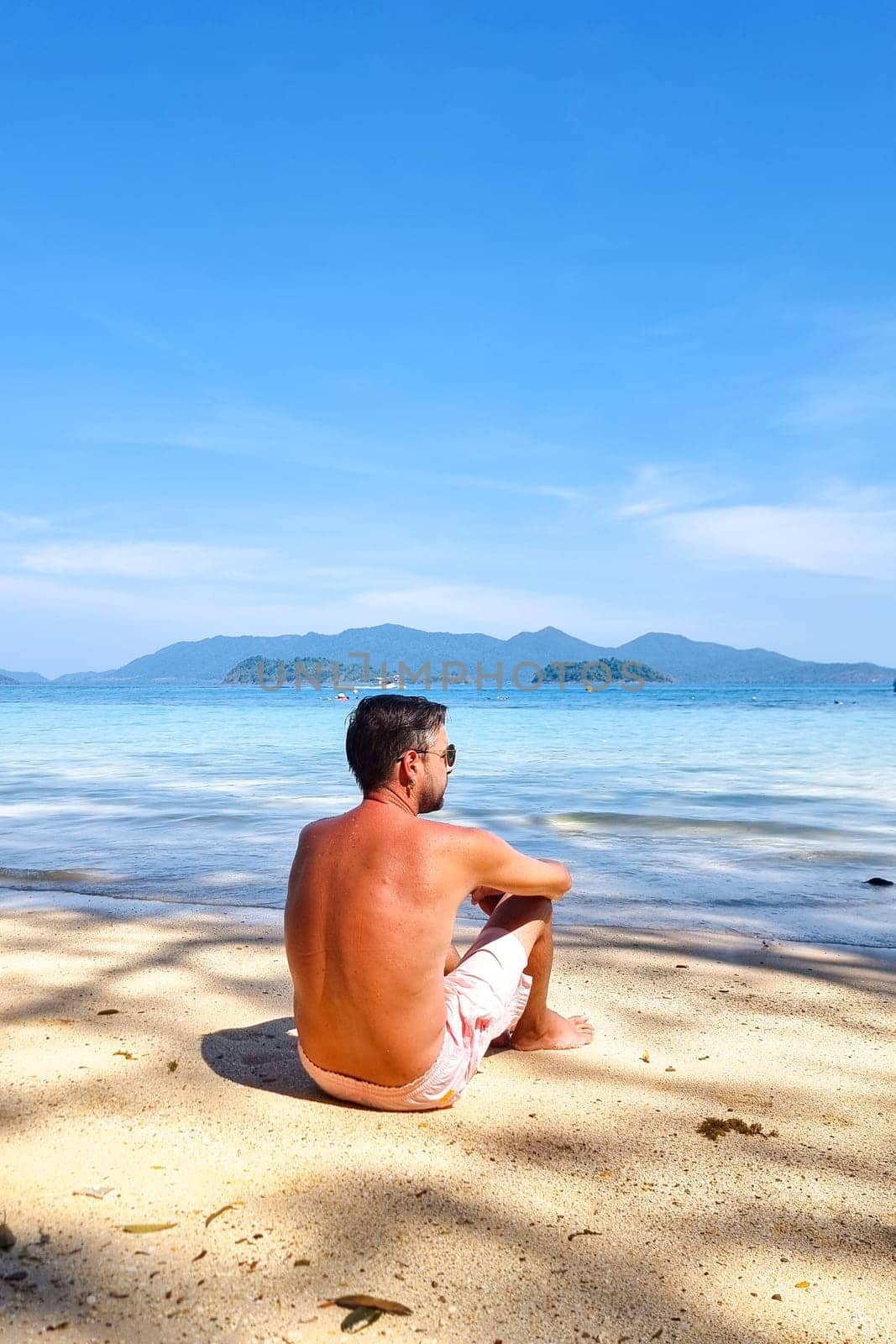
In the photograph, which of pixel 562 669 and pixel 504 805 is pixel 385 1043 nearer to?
pixel 504 805

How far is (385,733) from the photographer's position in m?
2.98

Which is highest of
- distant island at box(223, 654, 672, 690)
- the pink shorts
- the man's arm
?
distant island at box(223, 654, 672, 690)

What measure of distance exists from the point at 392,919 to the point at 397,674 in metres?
116

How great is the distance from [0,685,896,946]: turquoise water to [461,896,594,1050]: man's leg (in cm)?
233

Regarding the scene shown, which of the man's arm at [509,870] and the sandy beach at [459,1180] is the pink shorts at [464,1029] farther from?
the man's arm at [509,870]

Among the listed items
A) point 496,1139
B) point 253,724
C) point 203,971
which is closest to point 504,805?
point 203,971

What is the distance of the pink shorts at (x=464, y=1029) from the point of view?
2.98 meters

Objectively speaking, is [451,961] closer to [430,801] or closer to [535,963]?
[535,963]

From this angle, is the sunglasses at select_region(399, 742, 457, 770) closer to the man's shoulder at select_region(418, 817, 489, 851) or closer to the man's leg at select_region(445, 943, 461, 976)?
the man's shoulder at select_region(418, 817, 489, 851)

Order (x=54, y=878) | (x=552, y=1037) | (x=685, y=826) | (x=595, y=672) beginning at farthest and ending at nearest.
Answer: (x=595, y=672) → (x=685, y=826) → (x=54, y=878) → (x=552, y=1037)

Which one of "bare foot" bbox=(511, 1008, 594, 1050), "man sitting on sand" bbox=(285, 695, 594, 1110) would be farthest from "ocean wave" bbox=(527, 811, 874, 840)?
"man sitting on sand" bbox=(285, 695, 594, 1110)

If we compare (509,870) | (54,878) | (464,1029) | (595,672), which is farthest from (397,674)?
(509,870)

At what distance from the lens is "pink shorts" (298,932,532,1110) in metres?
2.98

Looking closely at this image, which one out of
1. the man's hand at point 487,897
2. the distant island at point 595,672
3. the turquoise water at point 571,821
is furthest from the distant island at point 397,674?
the man's hand at point 487,897
